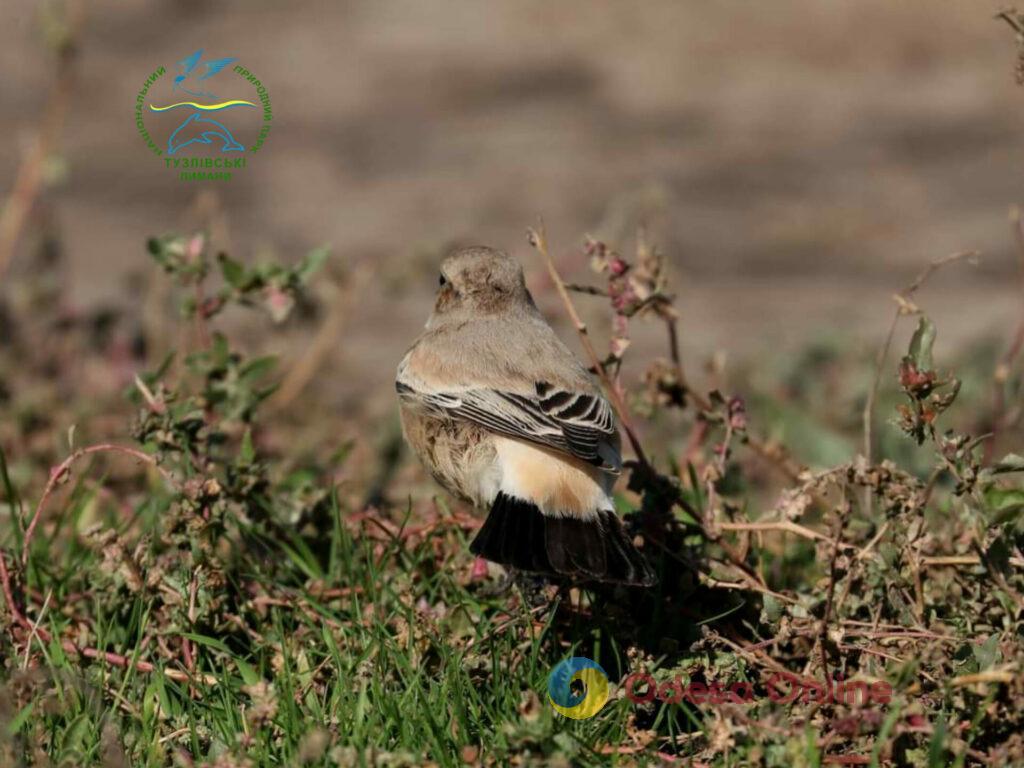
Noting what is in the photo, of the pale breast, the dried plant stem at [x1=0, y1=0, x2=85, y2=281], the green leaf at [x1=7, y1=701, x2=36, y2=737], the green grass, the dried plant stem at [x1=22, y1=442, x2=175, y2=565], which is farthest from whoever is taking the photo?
the dried plant stem at [x1=0, y1=0, x2=85, y2=281]

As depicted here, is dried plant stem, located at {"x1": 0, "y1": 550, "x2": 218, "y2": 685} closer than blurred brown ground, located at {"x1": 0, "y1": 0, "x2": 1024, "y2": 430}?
Yes

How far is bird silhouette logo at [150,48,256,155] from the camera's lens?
8773 mm

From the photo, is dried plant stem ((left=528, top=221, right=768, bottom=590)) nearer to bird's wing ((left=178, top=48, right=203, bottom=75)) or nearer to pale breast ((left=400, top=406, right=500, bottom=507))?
pale breast ((left=400, top=406, right=500, bottom=507))

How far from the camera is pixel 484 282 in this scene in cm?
495

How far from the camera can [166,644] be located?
13.4 ft

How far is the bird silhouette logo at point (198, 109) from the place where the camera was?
8.77 metres

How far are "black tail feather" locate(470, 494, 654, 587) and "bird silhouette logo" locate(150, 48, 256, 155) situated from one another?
477cm

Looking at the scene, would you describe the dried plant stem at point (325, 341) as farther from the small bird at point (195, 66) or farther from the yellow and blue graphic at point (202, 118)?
the small bird at point (195, 66)

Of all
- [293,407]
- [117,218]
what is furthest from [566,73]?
[293,407]

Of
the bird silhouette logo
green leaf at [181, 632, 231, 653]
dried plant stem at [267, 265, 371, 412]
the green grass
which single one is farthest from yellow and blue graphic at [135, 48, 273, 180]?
green leaf at [181, 632, 231, 653]

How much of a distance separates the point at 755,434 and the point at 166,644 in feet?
7.47

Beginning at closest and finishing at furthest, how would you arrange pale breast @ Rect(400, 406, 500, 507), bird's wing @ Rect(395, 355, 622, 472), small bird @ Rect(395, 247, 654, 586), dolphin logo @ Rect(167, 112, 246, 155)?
small bird @ Rect(395, 247, 654, 586) < bird's wing @ Rect(395, 355, 622, 472) < pale breast @ Rect(400, 406, 500, 507) < dolphin logo @ Rect(167, 112, 246, 155)

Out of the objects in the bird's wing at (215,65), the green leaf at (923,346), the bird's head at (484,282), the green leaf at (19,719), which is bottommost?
the green leaf at (19,719)

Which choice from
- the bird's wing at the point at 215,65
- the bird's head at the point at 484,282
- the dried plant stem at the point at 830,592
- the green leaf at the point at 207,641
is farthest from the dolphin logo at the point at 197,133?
the dried plant stem at the point at 830,592
